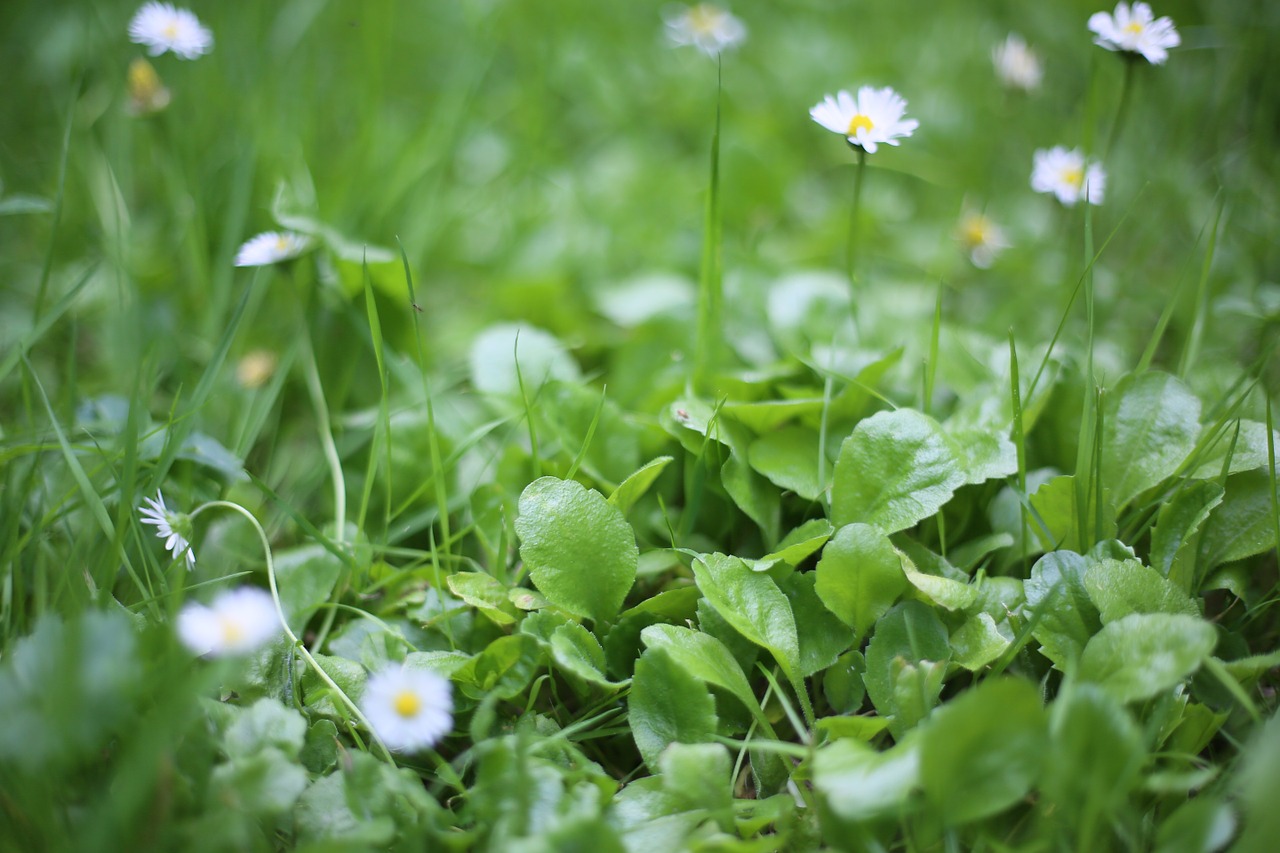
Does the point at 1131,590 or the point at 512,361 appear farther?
the point at 512,361

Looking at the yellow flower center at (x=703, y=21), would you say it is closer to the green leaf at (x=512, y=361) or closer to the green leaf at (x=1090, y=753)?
the green leaf at (x=512, y=361)

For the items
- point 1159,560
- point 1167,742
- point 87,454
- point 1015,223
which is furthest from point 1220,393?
point 87,454

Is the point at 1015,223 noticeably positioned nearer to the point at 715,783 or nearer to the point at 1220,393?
the point at 1220,393

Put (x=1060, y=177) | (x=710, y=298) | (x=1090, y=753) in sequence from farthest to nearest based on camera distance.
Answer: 1. (x=1060, y=177)
2. (x=710, y=298)
3. (x=1090, y=753)

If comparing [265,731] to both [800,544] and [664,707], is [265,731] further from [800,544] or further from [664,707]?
[800,544]

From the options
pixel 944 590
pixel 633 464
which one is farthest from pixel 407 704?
pixel 944 590

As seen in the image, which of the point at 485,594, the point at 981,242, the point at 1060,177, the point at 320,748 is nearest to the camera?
the point at 320,748

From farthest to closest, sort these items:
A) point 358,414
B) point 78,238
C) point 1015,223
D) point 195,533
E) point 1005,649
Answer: point 1015,223 → point 78,238 → point 358,414 → point 195,533 → point 1005,649
